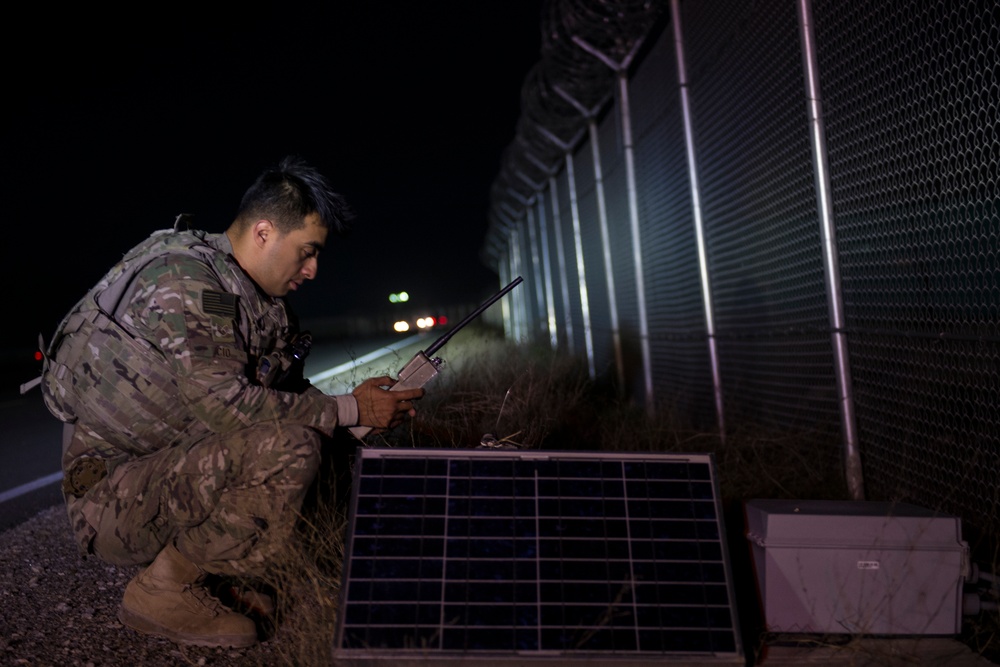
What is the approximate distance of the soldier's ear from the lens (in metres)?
3.84

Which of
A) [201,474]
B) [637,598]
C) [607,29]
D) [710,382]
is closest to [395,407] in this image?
[201,474]

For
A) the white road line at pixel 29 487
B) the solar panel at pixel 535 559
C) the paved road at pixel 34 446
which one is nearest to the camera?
the solar panel at pixel 535 559

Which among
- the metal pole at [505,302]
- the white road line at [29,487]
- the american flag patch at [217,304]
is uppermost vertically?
the metal pole at [505,302]

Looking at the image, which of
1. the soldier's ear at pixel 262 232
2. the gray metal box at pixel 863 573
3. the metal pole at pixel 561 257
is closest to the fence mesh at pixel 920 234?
the gray metal box at pixel 863 573

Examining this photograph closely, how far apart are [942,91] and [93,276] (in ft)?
129

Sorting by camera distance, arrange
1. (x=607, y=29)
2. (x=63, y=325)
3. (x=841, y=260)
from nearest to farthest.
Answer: (x=63, y=325), (x=841, y=260), (x=607, y=29)

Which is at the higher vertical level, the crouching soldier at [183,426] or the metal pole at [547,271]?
the metal pole at [547,271]

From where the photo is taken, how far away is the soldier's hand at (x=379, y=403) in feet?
11.6

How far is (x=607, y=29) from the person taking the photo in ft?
25.9

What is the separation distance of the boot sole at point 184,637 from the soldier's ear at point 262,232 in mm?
1499

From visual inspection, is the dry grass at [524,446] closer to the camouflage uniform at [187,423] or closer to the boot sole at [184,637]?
the boot sole at [184,637]

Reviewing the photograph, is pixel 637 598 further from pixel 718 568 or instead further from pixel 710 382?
pixel 710 382

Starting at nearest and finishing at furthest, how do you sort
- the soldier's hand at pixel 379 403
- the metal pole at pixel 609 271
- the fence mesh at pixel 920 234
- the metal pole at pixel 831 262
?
the soldier's hand at pixel 379 403 < the fence mesh at pixel 920 234 < the metal pole at pixel 831 262 < the metal pole at pixel 609 271

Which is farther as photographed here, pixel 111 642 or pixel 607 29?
pixel 607 29
